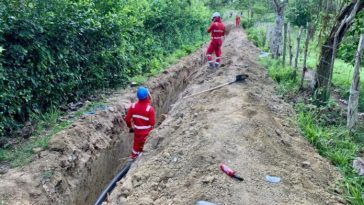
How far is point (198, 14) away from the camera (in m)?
25.4

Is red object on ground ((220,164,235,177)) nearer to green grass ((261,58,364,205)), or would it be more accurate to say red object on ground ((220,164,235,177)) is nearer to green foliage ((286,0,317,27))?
green grass ((261,58,364,205))

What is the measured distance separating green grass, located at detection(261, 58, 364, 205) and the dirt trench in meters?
4.35

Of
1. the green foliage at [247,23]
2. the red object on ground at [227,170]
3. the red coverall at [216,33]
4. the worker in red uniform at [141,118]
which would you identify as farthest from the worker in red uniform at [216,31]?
the green foliage at [247,23]

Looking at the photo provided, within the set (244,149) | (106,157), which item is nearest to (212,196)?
(244,149)

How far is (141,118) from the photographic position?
314 inches

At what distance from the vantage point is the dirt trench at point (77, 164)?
568 cm

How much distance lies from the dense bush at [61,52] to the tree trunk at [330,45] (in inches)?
228

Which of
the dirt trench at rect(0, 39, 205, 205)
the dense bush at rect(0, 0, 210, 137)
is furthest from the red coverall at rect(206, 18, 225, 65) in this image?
the dirt trench at rect(0, 39, 205, 205)

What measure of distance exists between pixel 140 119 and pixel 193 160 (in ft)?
8.76

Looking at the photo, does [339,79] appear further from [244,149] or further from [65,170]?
[65,170]

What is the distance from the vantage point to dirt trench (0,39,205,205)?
568 centimetres

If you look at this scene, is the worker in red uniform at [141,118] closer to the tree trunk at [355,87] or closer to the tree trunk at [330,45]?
the tree trunk at [355,87]

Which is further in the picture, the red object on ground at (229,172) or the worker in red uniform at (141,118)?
the worker in red uniform at (141,118)

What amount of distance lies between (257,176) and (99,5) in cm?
744
